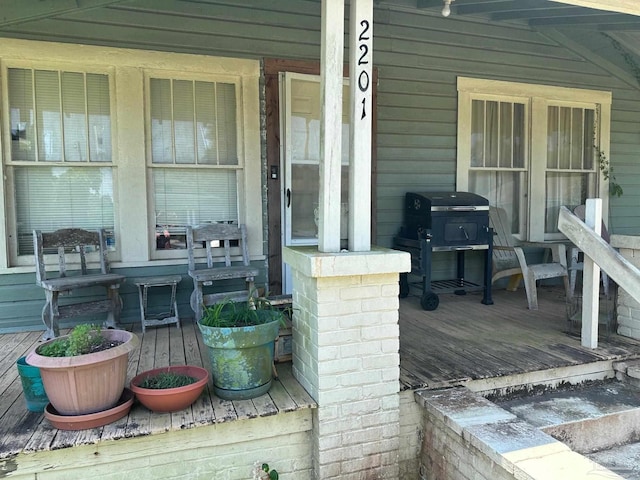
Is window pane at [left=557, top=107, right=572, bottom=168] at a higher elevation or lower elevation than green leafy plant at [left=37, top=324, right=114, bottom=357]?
higher

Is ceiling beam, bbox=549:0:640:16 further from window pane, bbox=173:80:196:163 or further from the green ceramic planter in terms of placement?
window pane, bbox=173:80:196:163

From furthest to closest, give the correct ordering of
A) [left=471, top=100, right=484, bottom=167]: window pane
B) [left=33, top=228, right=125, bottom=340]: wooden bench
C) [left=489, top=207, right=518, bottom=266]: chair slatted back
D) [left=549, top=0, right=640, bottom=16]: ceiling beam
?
[left=471, top=100, right=484, bottom=167]: window pane → [left=489, top=207, right=518, bottom=266]: chair slatted back → [left=33, top=228, right=125, bottom=340]: wooden bench → [left=549, top=0, right=640, bottom=16]: ceiling beam

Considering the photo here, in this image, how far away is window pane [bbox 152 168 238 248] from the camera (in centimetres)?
380

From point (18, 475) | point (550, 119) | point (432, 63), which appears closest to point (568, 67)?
point (550, 119)

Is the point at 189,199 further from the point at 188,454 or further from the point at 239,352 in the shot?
the point at 188,454

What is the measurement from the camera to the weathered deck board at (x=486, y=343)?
8.61 ft

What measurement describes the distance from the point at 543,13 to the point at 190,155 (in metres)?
3.29

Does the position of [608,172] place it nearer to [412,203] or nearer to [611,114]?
[611,114]

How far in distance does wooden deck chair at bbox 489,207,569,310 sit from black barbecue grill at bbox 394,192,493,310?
27 centimetres

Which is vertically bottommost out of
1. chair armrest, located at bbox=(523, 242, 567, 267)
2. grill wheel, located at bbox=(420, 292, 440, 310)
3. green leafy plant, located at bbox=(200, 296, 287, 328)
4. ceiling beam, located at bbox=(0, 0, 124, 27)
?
grill wheel, located at bbox=(420, 292, 440, 310)

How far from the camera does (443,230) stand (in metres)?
4.05

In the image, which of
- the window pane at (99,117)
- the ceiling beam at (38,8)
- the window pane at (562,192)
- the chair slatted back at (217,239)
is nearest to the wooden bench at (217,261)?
the chair slatted back at (217,239)

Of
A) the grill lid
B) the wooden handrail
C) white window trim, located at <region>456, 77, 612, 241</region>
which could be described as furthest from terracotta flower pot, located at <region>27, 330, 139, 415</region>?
white window trim, located at <region>456, 77, 612, 241</region>

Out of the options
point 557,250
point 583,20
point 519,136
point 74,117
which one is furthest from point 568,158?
point 74,117
